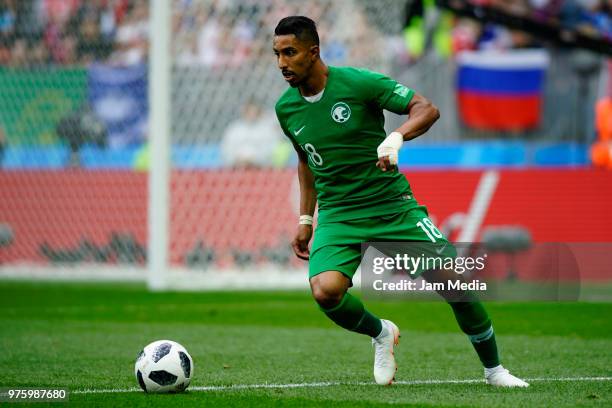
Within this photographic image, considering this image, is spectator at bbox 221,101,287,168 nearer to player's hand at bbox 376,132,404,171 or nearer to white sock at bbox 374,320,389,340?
white sock at bbox 374,320,389,340

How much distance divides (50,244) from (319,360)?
10.1m

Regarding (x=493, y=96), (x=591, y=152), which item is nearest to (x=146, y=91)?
(x=493, y=96)

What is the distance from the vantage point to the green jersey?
248 inches

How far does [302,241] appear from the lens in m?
6.67

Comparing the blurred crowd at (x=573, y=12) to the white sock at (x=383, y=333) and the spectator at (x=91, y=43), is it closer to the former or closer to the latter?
the spectator at (x=91, y=43)

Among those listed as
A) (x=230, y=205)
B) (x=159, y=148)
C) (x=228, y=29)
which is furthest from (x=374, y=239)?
(x=228, y=29)

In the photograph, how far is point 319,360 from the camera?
7.88 m

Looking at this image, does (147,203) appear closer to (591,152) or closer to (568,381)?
(591,152)

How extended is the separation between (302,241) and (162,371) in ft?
3.67

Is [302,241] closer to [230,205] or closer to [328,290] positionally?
[328,290]

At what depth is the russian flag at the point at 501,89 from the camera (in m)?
16.9

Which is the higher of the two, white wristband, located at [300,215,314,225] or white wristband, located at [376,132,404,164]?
white wristband, located at [376,132,404,164]

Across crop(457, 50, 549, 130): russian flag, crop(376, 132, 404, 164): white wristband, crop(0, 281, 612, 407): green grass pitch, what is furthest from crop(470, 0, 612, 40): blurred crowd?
crop(376, 132, 404, 164): white wristband

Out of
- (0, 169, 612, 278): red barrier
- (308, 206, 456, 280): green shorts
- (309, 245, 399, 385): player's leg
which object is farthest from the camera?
(0, 169, 612, 278): red barrier
